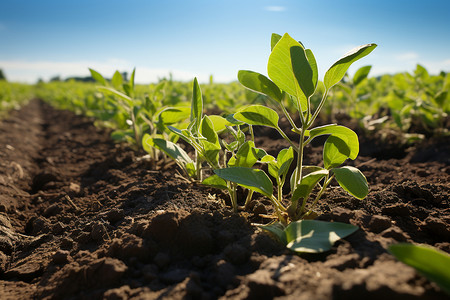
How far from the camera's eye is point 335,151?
1441mm

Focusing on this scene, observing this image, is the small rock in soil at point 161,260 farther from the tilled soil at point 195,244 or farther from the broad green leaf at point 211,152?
the broad green leaf at point 211,152

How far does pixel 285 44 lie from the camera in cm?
120

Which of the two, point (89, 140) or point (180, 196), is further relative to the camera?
point (89, 140)

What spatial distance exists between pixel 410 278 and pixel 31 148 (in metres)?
4.99

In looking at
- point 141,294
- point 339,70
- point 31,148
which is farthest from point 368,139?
point 31,148

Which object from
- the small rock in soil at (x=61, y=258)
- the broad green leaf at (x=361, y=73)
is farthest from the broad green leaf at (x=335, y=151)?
the broad green leaf at (x=361, y=73)

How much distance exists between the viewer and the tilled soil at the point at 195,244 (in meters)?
0.93

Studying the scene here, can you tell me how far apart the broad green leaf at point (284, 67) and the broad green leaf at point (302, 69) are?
1cm

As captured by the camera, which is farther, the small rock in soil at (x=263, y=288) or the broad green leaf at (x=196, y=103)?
the broad green leaf at (x=196, y=103)

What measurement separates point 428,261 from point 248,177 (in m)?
0.68

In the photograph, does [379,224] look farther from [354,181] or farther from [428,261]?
[428,261]

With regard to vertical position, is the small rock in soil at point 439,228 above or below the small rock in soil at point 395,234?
below

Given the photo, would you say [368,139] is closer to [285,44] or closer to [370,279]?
[285,44]

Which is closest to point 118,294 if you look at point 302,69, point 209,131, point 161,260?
point 161,260
